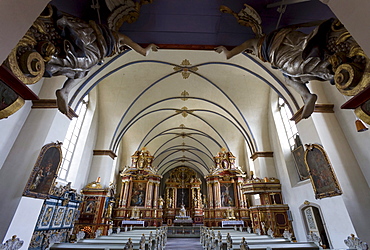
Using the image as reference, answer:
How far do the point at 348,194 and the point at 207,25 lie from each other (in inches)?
220

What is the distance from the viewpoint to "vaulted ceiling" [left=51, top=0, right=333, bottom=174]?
161 inches

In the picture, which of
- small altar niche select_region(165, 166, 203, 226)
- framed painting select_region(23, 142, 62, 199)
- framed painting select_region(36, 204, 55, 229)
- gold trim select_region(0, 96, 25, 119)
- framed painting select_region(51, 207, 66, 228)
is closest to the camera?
gold trim select_region(0, 96, 25, 119)

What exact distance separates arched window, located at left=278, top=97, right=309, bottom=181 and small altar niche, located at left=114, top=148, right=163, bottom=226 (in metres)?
10.9

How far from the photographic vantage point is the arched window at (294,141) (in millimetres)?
7551

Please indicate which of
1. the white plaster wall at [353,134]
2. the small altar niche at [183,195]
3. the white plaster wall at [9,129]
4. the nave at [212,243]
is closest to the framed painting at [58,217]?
the nave at [212,243]

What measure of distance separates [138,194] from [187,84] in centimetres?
988

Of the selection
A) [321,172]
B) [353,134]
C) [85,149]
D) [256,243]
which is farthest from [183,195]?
[353,134]

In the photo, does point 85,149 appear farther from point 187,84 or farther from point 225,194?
point 225,194

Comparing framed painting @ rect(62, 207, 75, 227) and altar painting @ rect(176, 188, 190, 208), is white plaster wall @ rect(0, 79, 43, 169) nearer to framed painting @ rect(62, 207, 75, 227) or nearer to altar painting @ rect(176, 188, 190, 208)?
framed painting @ rect(62, 207, 75, 227)

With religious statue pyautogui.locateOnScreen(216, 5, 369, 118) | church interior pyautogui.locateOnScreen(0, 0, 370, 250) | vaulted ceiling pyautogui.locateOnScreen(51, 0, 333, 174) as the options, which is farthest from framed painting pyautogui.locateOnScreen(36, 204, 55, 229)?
religious statue pyautogui.locateOnScreen(216, 5, 369, 118)

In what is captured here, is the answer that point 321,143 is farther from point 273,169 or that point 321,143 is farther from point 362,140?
point 273,169

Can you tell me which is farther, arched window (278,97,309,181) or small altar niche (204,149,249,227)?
small altar niche (204,149,249,227)

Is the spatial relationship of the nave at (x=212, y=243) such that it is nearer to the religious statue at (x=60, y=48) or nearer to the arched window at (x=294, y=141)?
the religious statue at (x=60, y=48)

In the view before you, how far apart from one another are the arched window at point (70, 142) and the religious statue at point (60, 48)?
20.2ft
